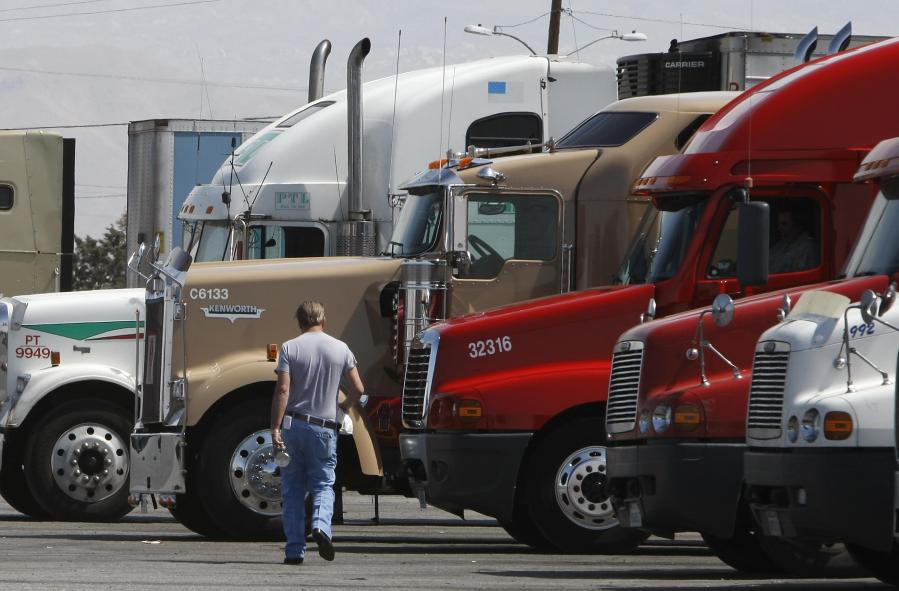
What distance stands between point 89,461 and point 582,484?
14.9 feet

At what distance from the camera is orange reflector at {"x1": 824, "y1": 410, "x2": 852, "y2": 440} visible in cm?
958

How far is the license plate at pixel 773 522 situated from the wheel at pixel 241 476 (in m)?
5.32

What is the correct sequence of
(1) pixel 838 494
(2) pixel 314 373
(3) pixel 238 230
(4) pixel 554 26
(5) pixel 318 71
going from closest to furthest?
(1) pixel 838 494
(2) pixel 314 373
(3) pixel 238 230
(5) pixel 318 71
(4) pixel 554 26

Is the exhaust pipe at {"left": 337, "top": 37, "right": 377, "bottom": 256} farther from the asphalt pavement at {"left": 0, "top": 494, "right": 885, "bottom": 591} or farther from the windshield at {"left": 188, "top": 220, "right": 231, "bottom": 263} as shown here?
the asphalt pavement at {"left": 0, "top": 494, "right": 885, "bottom": 591}

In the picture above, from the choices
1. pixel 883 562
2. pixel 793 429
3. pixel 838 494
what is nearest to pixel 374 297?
pixel 883 562

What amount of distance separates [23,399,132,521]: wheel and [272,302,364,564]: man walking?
3926mm

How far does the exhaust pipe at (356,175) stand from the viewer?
1736cm

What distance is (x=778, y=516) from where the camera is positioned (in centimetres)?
996

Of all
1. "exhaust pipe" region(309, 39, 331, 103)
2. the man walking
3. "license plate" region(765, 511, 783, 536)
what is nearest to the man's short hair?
the man walking

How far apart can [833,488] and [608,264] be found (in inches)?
206

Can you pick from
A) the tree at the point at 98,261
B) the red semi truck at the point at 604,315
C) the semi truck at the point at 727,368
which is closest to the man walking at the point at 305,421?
the red semi truck at the point at 604,315

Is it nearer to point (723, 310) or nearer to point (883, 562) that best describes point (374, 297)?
point (723, 310)

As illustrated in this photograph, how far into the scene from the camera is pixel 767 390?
1028cm

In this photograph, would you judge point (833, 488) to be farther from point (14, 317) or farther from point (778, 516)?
point (14, 317)
